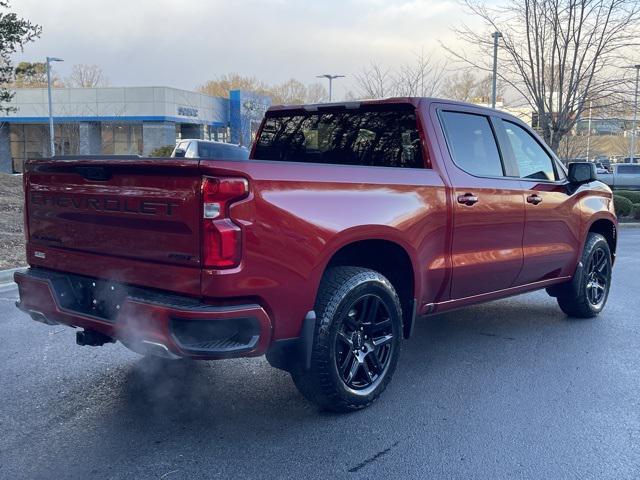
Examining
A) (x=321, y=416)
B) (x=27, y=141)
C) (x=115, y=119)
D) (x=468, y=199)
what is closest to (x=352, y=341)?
(x=321, y=416)

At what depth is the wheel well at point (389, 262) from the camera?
429 centimetres

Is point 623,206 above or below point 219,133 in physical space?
below

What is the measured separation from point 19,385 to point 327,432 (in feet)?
7.35

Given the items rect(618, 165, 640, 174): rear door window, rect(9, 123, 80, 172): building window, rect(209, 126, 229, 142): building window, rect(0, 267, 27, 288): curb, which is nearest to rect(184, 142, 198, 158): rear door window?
rect(0, 267, 27, 288): curb

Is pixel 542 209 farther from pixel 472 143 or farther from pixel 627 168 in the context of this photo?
pixel 627 168

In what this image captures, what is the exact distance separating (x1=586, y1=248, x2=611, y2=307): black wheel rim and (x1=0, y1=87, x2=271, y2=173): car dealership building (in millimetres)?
33967

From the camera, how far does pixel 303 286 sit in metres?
3.67

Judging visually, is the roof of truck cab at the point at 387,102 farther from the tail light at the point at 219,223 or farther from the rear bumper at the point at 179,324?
the rear bumper at the point at 179,324

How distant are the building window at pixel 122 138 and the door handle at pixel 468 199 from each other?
3929cm

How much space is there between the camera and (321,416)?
160 inches

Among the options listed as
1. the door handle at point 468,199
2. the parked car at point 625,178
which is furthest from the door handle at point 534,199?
the parked car at point 625,178

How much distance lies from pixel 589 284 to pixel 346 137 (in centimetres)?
319

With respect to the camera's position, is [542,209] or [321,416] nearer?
[321,416]

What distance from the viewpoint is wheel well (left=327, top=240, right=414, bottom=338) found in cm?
429
